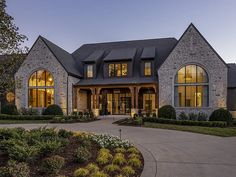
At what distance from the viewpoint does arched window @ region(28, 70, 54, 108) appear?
25281 mm

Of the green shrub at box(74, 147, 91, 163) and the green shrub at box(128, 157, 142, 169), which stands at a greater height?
the green shrub at box(74, 147, 91, 163)

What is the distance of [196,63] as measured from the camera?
22094 mm

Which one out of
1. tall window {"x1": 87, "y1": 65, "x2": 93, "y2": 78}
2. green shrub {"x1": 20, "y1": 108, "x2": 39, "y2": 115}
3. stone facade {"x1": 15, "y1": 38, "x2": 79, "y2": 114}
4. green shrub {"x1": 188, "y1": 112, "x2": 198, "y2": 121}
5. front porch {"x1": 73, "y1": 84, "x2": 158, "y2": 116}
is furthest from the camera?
tall window {"x1": 87, "y1": 65, "x2": 93, "y2": 78}

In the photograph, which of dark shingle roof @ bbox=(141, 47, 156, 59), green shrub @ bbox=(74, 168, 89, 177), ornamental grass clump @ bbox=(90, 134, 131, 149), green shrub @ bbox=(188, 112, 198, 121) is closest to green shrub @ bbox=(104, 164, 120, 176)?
green shrub @ bbox=(74, 168, 89, 177)

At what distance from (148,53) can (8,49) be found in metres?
19.6

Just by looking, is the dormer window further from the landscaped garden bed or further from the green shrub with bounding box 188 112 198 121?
the landscaped garden bed

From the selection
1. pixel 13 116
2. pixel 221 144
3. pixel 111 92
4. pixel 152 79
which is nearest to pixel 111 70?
pixel 111 92

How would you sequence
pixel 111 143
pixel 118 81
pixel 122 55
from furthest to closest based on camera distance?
pixel 122 55
pixel 118 81
pixel 111 143

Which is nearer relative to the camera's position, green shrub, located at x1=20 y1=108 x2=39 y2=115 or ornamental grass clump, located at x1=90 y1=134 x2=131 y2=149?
ornamental grass clump, located at x1=90 y1=134 x2=131 y2=149

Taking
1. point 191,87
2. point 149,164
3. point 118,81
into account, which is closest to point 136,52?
point 118,81

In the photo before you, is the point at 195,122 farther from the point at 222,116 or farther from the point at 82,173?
the point at 82,173

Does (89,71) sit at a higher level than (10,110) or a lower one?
higher

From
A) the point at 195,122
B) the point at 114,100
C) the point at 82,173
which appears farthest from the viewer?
the point at 114,100

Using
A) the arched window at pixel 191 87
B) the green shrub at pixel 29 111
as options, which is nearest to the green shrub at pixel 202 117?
the arched window at pixel 191 87
